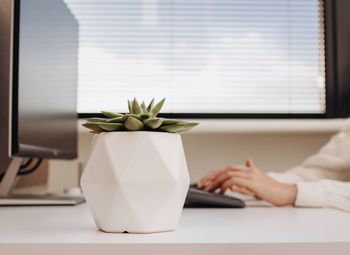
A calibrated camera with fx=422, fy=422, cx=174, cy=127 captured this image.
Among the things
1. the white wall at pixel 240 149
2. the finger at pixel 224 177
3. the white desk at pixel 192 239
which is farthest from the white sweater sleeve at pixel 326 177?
the white wall at pixel 240 149

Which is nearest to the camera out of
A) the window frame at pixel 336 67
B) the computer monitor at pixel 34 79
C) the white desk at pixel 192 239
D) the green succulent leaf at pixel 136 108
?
the white desk at pixel 192 239

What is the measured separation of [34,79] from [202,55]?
1.17 meters

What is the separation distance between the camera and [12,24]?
0.78 metres

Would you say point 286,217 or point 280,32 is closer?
point 286,217

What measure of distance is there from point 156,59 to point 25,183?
2.66 ft

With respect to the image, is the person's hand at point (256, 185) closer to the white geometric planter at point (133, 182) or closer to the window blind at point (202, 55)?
the white geometric planter at point (133, 182)

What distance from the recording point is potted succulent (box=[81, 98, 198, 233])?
1.58 feet

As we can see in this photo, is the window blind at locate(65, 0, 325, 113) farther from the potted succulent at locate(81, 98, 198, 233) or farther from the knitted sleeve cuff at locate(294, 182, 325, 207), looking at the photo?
the potted succulent at locate(81, 98, 198, 233)

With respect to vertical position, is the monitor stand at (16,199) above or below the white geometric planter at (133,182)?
below

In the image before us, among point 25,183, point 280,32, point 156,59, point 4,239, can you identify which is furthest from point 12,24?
point 280,32

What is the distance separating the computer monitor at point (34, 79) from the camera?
2.56 feet

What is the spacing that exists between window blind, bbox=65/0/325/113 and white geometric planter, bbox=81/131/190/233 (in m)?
1.41

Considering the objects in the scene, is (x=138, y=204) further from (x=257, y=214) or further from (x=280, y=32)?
(x=280, y=32)

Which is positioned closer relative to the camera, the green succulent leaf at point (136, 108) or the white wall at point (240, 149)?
the green succulent leaf at point (136, 108)
